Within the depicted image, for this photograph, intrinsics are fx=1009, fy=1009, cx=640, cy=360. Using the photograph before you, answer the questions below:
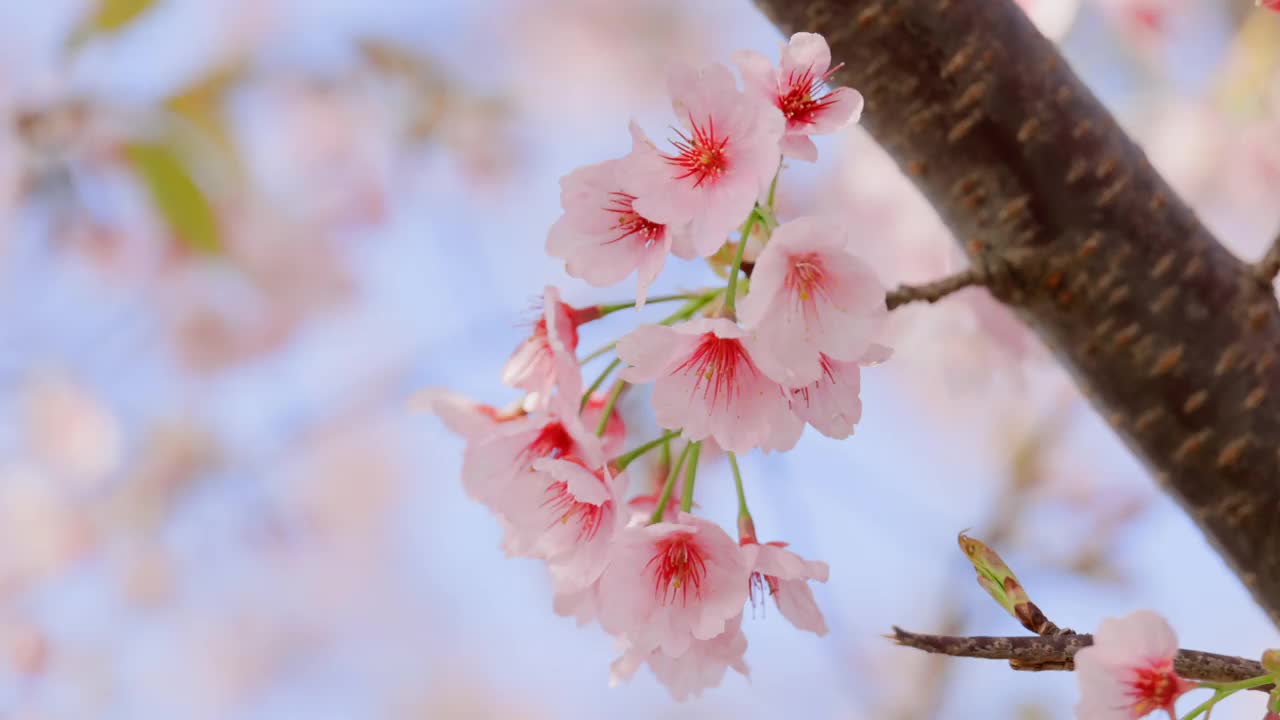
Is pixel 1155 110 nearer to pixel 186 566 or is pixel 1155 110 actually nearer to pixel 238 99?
pixel 238 99

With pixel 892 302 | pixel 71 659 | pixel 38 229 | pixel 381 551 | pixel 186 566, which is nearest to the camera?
pixel 892 302

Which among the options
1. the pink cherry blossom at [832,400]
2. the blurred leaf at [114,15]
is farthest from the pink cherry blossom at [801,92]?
the blurred leaf at [114,15]

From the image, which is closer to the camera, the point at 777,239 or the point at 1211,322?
the point at 777,239

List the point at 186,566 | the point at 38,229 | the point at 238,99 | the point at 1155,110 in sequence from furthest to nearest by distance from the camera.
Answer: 1. the point at 186,566
2. the point at 1155,110
3. the point at 38,229
4. the point at 238,99

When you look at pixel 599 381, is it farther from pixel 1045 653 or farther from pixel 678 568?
pixel 1045 653

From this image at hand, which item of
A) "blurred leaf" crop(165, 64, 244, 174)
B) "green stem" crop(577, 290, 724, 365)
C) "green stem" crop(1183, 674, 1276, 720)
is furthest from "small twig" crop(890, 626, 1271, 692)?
"blurred leaf" crop(165, 64, 244, 174)

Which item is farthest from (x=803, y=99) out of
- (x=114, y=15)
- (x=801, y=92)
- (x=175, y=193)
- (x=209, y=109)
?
(x=209, y=109)

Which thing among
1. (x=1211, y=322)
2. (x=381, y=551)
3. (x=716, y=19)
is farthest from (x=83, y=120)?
(x=381, y=551)

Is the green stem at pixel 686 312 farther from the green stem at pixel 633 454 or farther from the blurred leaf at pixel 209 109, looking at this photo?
the blurred leaf at pixel 209 109
